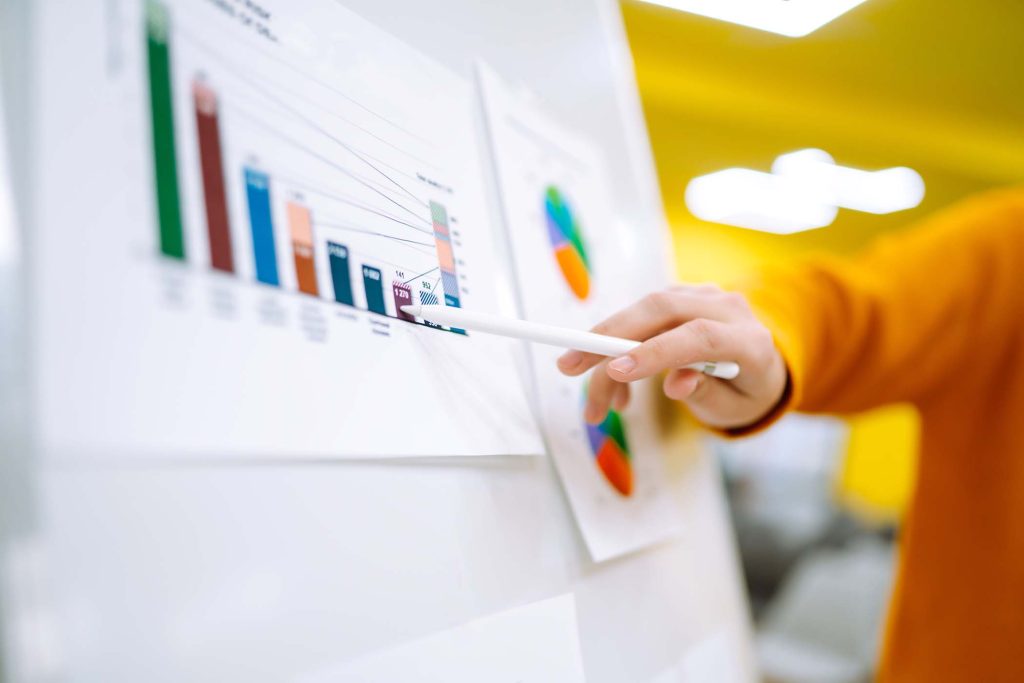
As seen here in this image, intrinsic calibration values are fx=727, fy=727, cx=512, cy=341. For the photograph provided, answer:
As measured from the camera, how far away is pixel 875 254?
0.68 meters

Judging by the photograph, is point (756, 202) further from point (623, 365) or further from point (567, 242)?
point (623, 365)

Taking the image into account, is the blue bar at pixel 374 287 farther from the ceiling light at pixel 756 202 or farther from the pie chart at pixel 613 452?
the ceiling light at pixel 756 202

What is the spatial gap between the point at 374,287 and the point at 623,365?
0.13m

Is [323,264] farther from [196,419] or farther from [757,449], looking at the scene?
[757,449]

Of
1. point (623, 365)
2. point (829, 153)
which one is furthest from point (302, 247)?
point (829, 153)

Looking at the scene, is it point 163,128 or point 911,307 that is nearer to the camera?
point 163,128

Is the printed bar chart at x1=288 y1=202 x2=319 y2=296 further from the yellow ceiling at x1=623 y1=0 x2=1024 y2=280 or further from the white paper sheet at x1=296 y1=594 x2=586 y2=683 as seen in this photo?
→ the yellow ceiling at x1=623 y1=0 x2=1024 y2=280

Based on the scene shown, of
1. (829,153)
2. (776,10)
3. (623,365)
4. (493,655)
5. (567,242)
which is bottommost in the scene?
(493,655)

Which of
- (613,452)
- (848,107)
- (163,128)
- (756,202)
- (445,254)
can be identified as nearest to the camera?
(163,128)

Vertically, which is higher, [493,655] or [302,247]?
[302,247]

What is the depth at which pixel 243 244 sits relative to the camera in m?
0.24

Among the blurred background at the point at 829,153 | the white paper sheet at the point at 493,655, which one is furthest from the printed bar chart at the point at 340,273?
the blurred background at the point at 829,153

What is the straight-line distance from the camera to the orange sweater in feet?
1.98

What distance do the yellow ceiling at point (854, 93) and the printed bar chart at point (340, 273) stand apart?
75.0 inches
